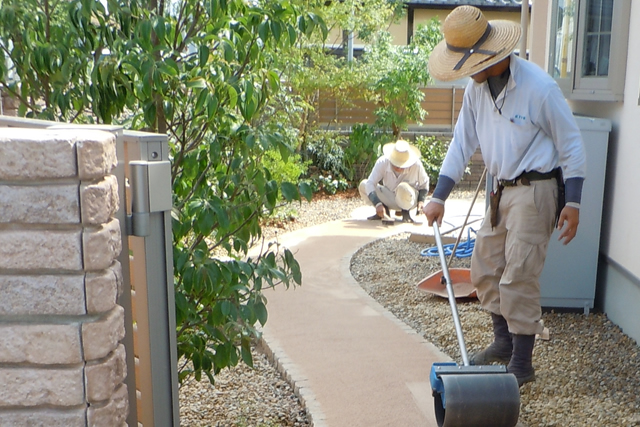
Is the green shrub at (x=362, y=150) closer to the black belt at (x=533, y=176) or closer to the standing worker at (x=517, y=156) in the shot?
the standing worker at (x=517, y=156)

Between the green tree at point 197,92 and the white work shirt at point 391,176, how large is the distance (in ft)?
20.7

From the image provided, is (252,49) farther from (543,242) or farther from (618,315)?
(618,315)

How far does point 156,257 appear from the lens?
1.68 meters

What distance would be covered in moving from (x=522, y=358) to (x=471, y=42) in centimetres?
158

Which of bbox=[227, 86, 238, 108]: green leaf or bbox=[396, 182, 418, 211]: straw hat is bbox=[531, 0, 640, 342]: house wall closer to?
bbox=[227, 86, 238, 108]: green leaf

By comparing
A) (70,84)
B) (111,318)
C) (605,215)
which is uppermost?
(70,84)

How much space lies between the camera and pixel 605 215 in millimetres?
4883

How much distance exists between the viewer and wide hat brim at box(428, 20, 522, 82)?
3354 millimetres

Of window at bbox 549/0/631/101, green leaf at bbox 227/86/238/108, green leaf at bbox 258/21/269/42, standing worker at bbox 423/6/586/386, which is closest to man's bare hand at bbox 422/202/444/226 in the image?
standing worker at bbox 423/6/586/386

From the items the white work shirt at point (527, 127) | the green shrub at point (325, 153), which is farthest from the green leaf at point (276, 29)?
the green shrub at point (325, 153)

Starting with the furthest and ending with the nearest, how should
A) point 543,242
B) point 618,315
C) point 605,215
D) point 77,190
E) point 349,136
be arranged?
point 349,136, point 605,215, point 618,315, point 543,242, point 77,190

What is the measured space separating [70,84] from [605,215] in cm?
364

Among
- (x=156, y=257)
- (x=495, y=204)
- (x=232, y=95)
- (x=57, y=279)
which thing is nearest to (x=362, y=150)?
(x=495, y=204)

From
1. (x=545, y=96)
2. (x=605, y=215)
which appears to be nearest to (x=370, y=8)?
(x=605, y=215)
